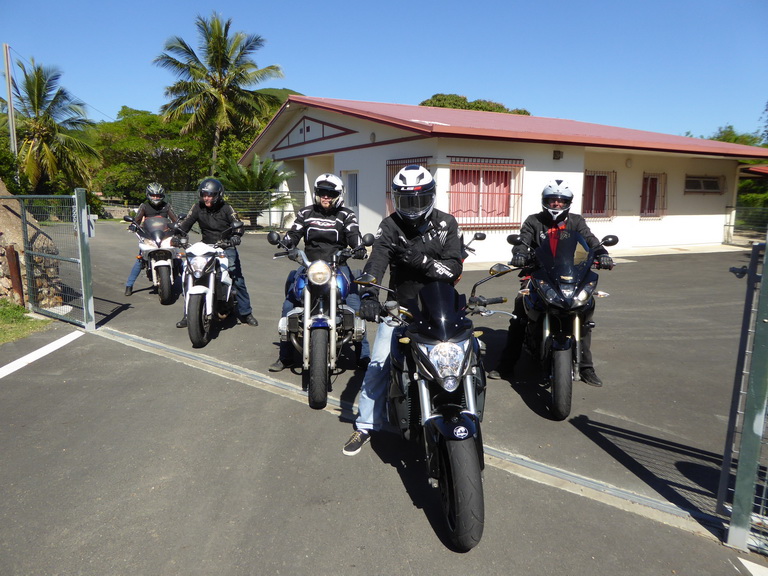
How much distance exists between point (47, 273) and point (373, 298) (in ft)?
22.0

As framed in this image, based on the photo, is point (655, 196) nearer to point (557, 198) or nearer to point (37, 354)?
point (557, 198)

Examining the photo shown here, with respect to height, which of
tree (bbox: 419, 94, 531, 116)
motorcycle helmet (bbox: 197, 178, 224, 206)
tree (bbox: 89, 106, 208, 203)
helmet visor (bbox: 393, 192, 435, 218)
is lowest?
helmet visor (bbox: 393, 192, 435, 218)

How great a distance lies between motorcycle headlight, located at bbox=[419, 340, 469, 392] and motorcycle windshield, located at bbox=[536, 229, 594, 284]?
1858mm

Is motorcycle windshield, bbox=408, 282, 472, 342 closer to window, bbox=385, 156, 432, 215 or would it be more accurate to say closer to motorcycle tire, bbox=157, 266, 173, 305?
motorcycle tire, bbox=157, 266, 173, 305

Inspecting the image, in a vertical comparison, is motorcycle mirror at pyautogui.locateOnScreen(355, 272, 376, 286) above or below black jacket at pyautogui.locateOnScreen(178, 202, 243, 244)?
below

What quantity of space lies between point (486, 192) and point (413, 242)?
1158 cm

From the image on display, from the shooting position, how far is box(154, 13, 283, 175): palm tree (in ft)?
101

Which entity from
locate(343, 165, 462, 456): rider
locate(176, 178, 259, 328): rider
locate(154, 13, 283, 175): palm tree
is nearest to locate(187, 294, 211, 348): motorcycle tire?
locate(176, 178, 259, 328): rider

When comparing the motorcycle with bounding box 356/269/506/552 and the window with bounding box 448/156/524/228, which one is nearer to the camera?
the motorcycle with bounding box 356/269/506/552

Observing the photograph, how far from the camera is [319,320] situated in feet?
15.7

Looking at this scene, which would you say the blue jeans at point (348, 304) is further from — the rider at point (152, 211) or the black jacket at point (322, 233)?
the rider at point (152, 211)

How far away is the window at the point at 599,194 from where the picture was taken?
18.3 m

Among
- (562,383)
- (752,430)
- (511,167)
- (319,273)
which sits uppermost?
(511,167)

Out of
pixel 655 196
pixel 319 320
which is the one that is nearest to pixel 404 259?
pixel 319 320
